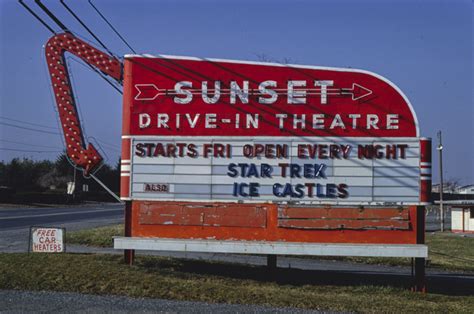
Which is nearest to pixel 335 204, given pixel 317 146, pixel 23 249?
pixel 317 146

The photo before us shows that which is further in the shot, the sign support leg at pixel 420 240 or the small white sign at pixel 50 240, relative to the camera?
the small white sign at pixel 50 240

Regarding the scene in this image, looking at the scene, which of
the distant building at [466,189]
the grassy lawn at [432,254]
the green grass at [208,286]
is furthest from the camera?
the distant building at [466,189]

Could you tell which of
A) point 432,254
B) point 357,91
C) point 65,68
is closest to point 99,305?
point 65,68

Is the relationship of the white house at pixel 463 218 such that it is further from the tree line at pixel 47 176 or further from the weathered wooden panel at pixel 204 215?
the tree line at pixel 47 176

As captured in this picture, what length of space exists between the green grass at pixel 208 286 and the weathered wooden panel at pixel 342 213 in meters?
1.45

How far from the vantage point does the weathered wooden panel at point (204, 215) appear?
39.5ft

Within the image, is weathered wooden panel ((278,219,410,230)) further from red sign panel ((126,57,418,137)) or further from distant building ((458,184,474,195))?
distant building ((458,184,474,195))

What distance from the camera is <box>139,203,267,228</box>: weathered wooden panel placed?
39.5 ft

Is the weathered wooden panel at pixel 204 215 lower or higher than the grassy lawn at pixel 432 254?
higher

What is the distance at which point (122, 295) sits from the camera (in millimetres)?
9750

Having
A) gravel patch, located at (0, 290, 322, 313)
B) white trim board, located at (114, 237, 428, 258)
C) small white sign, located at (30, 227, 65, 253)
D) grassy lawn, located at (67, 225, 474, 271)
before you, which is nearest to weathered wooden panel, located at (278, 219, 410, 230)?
white trim board, located at (114, 237, 428, 258)

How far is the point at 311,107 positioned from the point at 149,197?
385 centimetres

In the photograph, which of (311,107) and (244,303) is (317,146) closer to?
(311,107)

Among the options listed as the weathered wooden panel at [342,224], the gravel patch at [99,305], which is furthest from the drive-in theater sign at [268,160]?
the gravel patch at [99,305]
